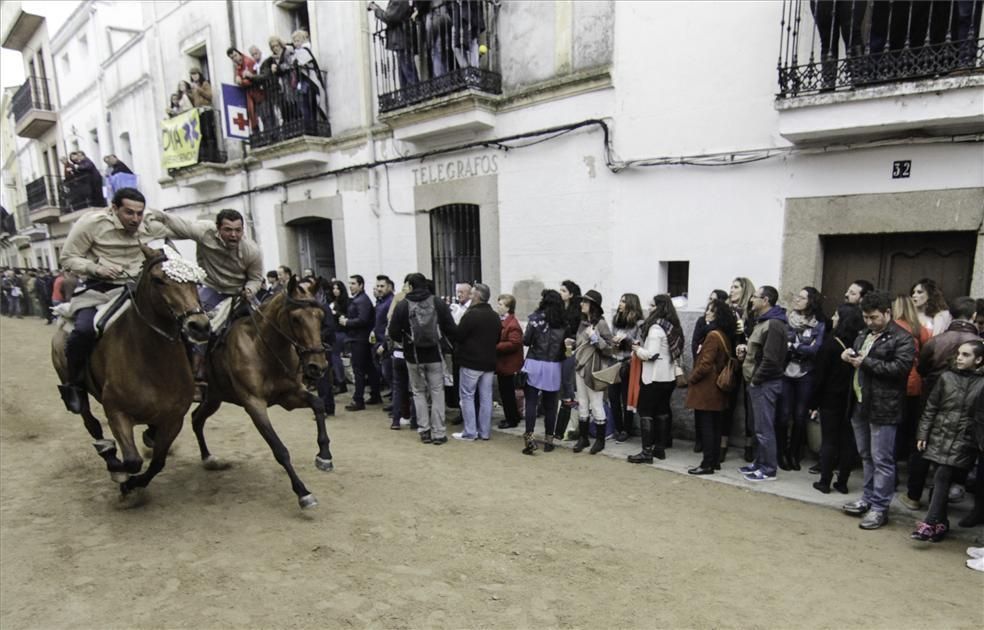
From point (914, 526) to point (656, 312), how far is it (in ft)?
8.86

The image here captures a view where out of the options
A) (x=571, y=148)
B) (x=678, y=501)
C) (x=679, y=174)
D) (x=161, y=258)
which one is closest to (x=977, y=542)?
(x=678, y=501)

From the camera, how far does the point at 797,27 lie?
516cm

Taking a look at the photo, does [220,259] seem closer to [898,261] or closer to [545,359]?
[545,359]

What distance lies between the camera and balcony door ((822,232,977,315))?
4953 millimetres

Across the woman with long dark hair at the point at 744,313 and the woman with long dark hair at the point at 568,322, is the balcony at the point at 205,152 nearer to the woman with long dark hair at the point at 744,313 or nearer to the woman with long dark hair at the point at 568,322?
the woman with long dark hair at the point at 568,322

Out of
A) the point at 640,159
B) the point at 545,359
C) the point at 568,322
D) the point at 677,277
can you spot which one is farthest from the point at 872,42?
the point at 545,359

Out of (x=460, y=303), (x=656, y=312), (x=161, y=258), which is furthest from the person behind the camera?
(x=460, y=303)

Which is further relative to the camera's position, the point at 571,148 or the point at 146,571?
the point at 571,148

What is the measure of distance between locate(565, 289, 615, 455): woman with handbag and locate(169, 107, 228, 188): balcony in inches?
405

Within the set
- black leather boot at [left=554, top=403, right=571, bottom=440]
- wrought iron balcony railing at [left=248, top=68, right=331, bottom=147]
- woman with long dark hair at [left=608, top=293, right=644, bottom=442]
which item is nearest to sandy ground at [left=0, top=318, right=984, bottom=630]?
black leather boot at [left=554, top=403, right=571, bottom=440]

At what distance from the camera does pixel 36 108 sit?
819 inches

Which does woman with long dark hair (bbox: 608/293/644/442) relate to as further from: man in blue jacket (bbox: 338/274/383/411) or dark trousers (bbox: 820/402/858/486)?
man in blue jacket (bbox: 338/274/383/411)

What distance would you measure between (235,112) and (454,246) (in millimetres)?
5975

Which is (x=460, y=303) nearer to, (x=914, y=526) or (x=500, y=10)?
(x=500, y=10)
